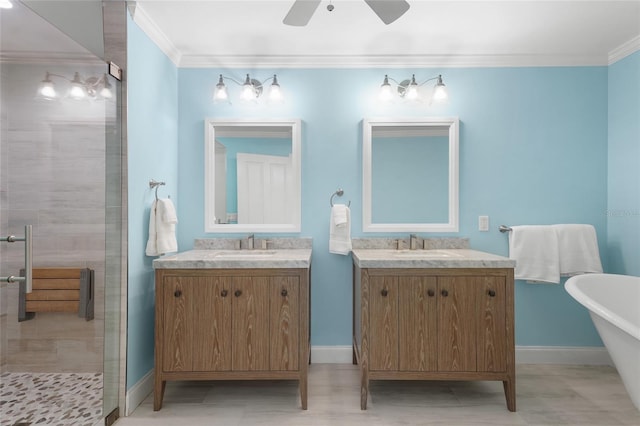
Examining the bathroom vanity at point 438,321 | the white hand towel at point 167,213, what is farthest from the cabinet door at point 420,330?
the white hand towel at point 167,213

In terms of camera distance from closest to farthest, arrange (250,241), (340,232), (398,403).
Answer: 1. (398,403)
2. (340,232)
3. (250,241)

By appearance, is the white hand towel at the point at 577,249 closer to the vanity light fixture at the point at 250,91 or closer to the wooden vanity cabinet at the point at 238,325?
the wooden vanity cabinet at the point at 238,325

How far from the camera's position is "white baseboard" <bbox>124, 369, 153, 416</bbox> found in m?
2.03

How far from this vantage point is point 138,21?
6.92 ft

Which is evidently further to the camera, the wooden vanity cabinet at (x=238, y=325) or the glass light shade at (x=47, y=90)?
the wooden vanity cabinet at (x=238, y=325)

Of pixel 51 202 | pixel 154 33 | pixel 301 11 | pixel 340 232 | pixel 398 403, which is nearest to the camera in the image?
pixel 301 11

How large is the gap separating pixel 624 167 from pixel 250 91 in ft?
8.89

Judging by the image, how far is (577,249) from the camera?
2.58 m

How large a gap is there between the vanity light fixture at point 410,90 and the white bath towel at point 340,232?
867 millimetres

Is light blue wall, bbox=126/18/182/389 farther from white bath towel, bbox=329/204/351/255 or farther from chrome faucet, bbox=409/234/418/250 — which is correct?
chrome faucet, bbox=409/234/418/250

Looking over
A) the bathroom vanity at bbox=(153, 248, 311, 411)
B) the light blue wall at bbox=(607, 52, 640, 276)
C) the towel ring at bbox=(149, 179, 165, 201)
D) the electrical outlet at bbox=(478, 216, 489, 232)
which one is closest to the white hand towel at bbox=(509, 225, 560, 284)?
the electrical outlet at bbox=(478, 216, 489, 232)

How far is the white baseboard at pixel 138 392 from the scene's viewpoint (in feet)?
6.65

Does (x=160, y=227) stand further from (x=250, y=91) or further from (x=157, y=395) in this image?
(x=250, y=91)

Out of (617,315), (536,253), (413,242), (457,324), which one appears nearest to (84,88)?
(413,242)
